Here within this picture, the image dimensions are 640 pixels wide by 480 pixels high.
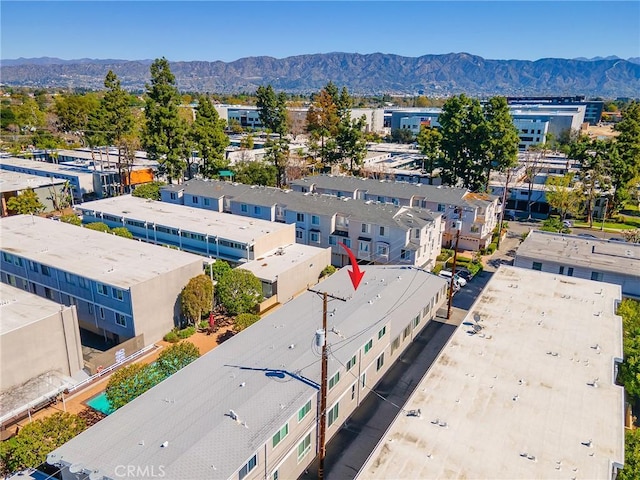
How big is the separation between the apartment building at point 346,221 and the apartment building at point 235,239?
3377 millimetres

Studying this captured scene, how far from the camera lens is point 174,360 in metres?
24.0

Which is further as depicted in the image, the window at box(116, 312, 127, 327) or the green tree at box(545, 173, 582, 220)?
the green tree at box(545, 173, 582, 220)

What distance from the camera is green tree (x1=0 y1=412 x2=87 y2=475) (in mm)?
17594

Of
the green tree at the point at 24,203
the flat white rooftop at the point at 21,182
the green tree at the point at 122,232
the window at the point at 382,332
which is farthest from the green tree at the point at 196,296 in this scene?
the flat white rooftop at the point at 21,182

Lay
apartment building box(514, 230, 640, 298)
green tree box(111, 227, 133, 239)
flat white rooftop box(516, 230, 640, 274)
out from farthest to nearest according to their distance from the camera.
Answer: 1. green tree box(111, 227, 133, 239)
2. flat white rooftop box(516, 230, 640, 274)
3. apartment building box(514, 230, 640, 298)

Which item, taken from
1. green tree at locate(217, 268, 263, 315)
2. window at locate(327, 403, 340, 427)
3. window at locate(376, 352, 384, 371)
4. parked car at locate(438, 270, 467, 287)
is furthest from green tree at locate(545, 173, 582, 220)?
window at locate(327, 403, 340, 427)

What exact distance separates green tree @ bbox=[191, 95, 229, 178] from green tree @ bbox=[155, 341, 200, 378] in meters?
42.8

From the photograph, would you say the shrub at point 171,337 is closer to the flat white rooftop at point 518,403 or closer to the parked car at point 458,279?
the flat white rooftop at point 518,403

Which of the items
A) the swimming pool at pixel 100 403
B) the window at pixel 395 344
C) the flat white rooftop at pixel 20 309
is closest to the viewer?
the swimming pool at pixel 100 403

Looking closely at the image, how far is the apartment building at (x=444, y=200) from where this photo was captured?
A: 51531 millimetres

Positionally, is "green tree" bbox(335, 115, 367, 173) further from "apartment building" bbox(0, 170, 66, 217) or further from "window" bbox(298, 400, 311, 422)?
"window" bbox(298, 400, 311, 422)

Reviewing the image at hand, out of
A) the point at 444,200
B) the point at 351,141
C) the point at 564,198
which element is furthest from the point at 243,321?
the point at 564,198

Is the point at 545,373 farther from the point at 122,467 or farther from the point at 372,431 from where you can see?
the point at 122,467

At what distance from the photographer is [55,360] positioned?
2561cm
